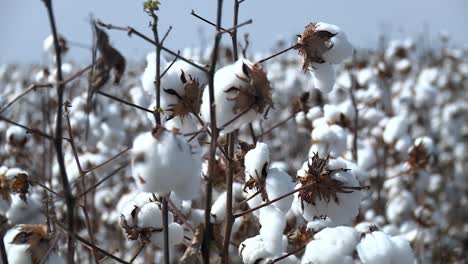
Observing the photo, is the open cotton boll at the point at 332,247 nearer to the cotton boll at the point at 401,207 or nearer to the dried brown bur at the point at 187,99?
the dried brown bur at the point at 187,99

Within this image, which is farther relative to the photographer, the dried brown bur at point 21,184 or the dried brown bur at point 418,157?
the dried brown bur at point 418,157

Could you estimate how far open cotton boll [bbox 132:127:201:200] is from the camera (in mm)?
976

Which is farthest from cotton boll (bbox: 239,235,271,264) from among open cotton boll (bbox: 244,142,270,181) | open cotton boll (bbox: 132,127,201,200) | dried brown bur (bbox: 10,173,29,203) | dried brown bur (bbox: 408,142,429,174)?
dried brown bur (bbox: 408,142,429,174)

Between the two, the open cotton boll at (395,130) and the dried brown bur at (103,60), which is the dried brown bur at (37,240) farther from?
the open cotton boll at (395,130)

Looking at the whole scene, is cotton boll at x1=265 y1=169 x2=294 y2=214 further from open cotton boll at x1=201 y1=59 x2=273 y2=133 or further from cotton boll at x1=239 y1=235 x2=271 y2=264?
open cotton boll at x1=201 y1=59 x2=273 y2=133

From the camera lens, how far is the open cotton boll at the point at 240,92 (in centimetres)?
111

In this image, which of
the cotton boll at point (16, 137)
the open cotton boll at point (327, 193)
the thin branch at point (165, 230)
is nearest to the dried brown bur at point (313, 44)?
the open cotton boll at point (327, 193)

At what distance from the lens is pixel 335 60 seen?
1409mm

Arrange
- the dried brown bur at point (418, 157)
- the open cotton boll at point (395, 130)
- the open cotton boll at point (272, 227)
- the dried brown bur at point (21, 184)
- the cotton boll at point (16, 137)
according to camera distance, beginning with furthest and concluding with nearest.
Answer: the open cotton boll at point (395, 130)
the dried brown bur at point (418, 157)
the cotton boll at point (16, 137)
the dried brown bur at point (21, 184)
the open cotton boll at point (272, 227)

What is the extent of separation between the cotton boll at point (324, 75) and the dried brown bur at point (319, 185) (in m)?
0.17

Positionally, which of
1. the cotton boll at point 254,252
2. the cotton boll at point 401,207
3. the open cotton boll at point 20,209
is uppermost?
the cotton boll at point 401,207

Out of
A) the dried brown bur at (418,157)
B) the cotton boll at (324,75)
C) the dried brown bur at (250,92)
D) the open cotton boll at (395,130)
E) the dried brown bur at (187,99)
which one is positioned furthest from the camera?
the open cotton boll at (395,130)

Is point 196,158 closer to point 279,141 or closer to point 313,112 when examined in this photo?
point 313,112

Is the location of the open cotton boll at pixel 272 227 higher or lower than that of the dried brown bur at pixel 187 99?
lower
